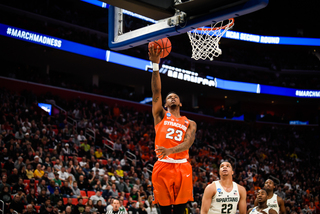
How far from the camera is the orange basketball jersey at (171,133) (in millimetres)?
4402

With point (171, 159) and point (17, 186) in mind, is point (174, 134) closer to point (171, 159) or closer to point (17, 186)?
point (171, 159)

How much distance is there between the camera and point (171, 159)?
4402 mm

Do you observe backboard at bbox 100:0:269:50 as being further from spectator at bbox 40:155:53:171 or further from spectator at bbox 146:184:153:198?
spectator at bbox 146:184:153:198

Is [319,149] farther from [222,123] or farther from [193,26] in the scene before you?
[193,26]

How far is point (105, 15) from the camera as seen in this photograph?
76.3ft

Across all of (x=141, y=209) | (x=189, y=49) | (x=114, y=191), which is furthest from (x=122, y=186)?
(x=189, y=49)

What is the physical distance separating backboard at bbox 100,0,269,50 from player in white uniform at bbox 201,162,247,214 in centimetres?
223

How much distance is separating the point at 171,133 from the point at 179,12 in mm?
1528

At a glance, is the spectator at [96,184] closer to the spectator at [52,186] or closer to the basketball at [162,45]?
the spectator at [52,186]

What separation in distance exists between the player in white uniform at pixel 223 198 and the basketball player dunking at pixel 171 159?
674mm

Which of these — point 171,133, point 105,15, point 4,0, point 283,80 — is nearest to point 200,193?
point 171,133

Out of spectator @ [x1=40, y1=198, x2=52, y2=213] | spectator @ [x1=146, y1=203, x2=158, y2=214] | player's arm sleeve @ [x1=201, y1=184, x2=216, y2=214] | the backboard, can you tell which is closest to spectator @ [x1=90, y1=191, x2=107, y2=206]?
spectator @ [x1=146, y1=203, x2=158, y2=214]

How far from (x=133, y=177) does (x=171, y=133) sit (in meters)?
8.83

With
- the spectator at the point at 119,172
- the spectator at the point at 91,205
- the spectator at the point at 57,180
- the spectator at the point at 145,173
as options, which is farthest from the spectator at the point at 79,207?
Answer: the spectator at the point at 145,173
